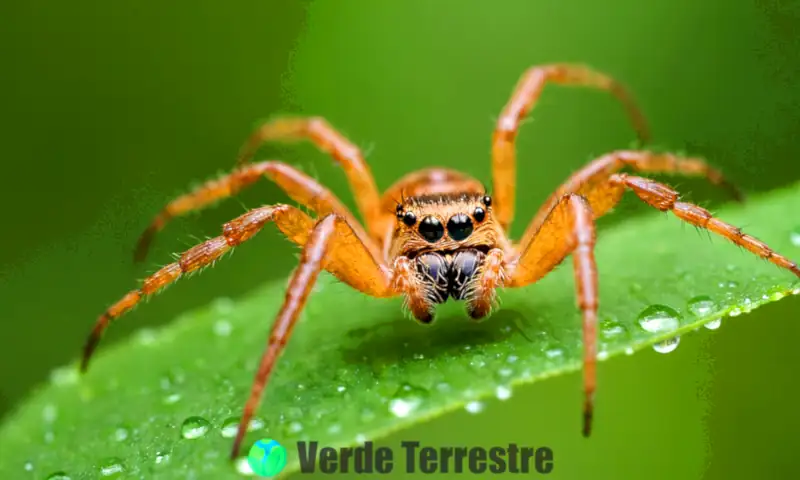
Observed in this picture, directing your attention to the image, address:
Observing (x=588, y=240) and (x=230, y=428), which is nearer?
(x=230, y=428)

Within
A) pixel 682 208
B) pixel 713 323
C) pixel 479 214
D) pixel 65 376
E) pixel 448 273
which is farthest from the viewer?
pixel 65 376

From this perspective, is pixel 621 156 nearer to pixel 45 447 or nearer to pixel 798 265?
pixel 798 265

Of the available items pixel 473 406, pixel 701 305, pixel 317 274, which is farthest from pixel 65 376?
pixel 701 305

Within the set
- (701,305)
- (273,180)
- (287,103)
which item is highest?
(287,103)

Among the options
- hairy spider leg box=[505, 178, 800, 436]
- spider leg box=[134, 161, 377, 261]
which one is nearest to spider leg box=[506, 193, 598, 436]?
hairy spider leg box=[505, 178, 800, 436]

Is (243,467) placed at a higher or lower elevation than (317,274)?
lower

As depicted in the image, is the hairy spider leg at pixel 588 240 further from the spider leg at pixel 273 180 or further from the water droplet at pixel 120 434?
the water droplet at pixel 120 434

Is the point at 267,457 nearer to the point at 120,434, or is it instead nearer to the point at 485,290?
the point at 120,434

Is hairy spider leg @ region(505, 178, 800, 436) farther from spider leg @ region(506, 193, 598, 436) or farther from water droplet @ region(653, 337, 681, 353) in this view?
water droplet @ region(653, 337, 681, 353)
